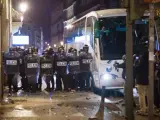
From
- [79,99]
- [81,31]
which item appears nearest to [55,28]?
[81,31]

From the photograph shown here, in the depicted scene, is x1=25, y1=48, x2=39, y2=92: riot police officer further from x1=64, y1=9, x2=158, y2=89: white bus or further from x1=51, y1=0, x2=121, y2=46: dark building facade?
x1=51, y1=0, x2=121, y2=46: dark building facade

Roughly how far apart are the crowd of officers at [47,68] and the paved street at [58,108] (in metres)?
1.07

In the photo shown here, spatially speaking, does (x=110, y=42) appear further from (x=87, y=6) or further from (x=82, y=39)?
(x=87, y=6)

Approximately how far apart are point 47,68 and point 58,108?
442 cm

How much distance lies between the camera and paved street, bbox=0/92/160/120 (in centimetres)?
1129

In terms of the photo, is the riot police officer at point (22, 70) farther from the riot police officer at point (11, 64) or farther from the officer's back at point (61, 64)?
the officer's back at point (61, 64)

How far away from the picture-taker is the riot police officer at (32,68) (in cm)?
1672

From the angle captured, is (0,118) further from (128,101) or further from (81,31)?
(81,31)

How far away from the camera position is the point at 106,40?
1686cm

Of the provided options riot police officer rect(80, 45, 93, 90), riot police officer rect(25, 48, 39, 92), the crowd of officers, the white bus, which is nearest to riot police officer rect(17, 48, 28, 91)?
the crowd of officers

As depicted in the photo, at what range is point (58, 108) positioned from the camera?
12891 mm

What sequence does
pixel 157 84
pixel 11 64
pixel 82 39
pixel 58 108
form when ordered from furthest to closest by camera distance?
pixel 82 39 → pixel 11 64 → pixel 58 108 → pixel 157 84

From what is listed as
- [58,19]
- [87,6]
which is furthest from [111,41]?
[58,19]

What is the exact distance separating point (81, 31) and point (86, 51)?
11.6 feet
